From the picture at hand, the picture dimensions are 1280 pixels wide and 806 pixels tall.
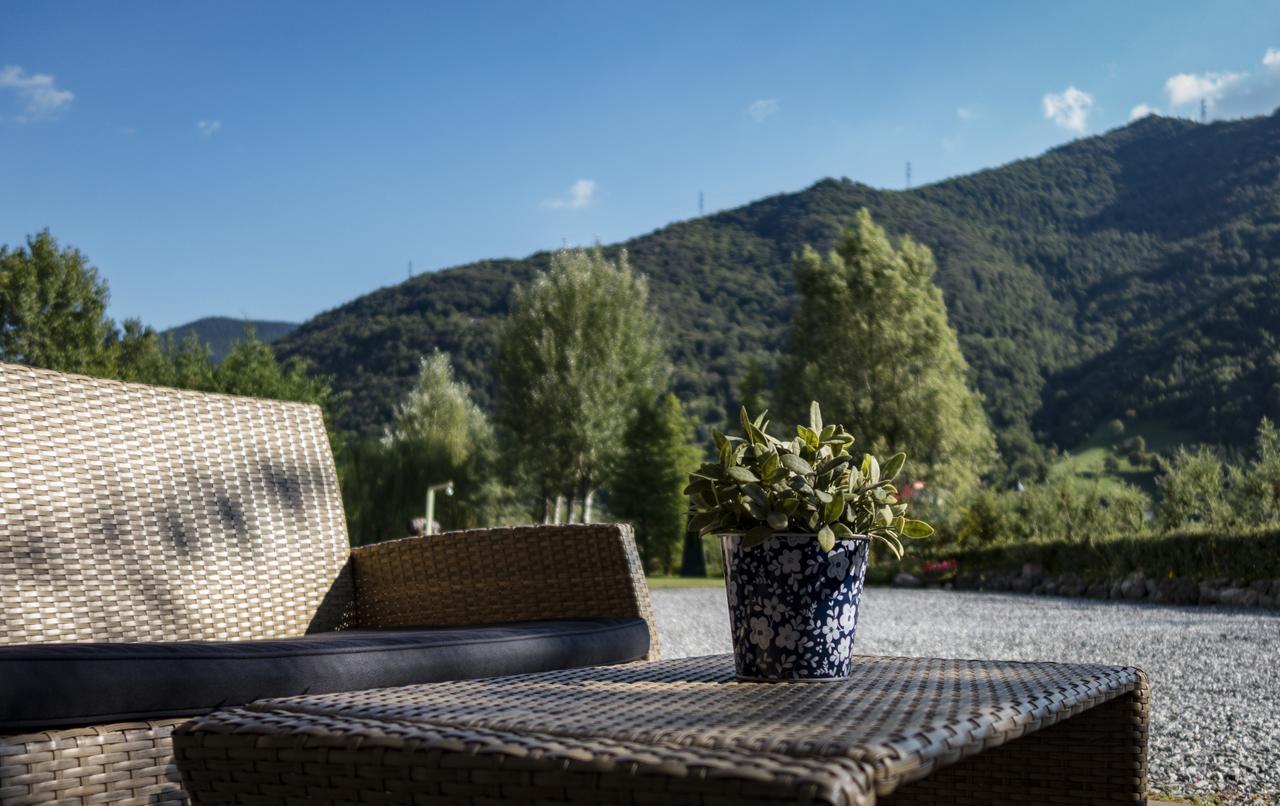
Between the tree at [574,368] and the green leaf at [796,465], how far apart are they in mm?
22562

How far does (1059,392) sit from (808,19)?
1589 cm

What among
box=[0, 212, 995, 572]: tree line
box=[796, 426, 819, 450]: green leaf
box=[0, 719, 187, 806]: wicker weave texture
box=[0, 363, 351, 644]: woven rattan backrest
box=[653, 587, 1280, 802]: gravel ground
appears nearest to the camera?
box=[0, 719, 187, 806]: wicker weave texture

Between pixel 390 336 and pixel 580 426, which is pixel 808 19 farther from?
pixel 390 336

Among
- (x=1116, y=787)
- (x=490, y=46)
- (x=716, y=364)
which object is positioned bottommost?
(x=1116, y=787)

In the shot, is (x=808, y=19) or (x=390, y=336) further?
(x=390, y=336)

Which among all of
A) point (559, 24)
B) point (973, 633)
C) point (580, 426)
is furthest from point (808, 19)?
point (973, 633)

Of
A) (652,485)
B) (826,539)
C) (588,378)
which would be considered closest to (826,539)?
(826,539)

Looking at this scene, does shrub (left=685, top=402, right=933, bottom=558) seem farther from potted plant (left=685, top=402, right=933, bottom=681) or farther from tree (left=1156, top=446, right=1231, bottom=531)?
tree (left=1156, top=446, right=1231, bottom=531)

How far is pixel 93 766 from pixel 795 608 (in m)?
1.00

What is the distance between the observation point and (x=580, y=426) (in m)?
24.3

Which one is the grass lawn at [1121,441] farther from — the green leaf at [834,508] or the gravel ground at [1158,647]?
the green leaf at [834,508]

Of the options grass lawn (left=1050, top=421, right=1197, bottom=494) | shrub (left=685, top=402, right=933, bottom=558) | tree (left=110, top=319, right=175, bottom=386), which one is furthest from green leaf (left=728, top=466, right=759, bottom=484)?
grass lawn (left=1050, top=421, right=1197, bottom=494)

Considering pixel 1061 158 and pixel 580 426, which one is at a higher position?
pixel 1061 158

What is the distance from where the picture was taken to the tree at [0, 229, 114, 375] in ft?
69.5
